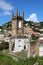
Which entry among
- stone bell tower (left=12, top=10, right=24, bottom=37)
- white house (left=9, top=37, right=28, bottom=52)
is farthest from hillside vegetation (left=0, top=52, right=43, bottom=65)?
stone bell tower (left=12, top=10, right=24, bottom=37)

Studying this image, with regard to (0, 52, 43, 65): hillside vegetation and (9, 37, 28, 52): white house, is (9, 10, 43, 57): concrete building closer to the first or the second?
(9, 37, 28, 52): white house

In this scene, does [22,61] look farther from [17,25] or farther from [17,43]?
[17,25]

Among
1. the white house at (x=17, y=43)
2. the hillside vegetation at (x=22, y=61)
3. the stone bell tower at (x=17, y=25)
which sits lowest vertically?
the hillside vegetation at (x=22, y=61)

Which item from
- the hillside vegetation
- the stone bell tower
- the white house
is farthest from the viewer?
the stone bell tower

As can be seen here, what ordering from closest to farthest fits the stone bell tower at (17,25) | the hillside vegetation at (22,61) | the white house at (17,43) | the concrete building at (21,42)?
1. the hillside vegetation at (22,61)
2. the concrete building at (21,42)
3. the white house at (17,43)
4. the stone bell tower at (17,25)

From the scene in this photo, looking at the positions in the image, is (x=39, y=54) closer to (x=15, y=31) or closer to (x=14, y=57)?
(x=14, y=57)

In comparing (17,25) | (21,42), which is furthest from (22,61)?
(17,25)

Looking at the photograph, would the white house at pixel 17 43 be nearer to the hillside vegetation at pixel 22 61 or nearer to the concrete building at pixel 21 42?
the concrete building at pixel 21 42

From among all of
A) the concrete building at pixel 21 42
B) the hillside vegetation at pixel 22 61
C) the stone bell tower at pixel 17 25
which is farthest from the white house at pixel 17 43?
the hillside vegetation at pixel 22 61

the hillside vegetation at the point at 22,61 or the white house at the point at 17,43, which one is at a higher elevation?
the white house at the point at 17,43

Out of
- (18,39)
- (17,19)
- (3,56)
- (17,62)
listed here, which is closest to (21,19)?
(17,19)

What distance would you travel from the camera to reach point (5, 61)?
26.1 metres

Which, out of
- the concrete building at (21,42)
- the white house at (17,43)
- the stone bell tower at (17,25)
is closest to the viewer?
the concrete building at (21,42)

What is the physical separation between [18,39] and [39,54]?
7.15m
